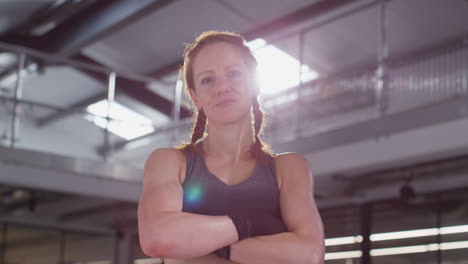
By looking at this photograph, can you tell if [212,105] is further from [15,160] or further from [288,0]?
[288,0]

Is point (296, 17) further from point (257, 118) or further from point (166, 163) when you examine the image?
point (166, 163)

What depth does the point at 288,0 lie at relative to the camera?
786 centimetres

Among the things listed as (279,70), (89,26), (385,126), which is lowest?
(385,126)

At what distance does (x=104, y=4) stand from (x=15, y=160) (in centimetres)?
333

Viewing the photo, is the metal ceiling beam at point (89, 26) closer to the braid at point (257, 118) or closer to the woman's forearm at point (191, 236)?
the braid at point (257, 118)

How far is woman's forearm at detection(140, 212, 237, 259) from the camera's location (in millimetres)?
1077

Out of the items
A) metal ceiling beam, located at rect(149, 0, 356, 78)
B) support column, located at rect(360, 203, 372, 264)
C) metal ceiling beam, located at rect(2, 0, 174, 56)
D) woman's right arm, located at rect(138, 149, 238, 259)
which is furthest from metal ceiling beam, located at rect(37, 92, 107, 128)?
woman's right arm, located at rect(138, 149, 238, 259)

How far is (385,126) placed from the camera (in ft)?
18.3

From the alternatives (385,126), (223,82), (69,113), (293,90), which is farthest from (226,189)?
(69,113)

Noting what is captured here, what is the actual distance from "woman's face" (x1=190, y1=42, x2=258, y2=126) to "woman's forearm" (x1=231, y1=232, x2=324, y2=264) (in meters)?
0.28

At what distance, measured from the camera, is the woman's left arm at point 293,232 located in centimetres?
110

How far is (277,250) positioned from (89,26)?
8.66 meters

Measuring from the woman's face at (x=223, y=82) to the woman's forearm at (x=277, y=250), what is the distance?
0.28 metres

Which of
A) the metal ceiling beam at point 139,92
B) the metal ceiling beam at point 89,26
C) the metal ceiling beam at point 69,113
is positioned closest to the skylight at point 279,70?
the metal ceiling beam at point 89,26
